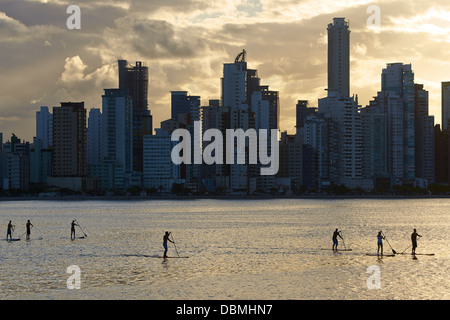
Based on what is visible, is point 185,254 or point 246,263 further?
point 185,254

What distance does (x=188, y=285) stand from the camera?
1516 inches

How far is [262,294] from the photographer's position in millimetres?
35625
